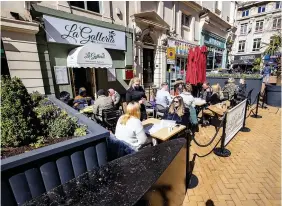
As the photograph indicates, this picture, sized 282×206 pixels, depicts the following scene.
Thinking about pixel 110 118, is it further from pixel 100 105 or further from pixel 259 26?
pixel 259 26

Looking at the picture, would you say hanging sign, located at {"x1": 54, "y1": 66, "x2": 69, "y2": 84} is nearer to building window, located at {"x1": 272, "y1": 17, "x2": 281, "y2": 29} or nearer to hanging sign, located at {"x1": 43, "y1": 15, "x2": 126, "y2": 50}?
hanging sign, located at {"x1": 43, "y1": 15, "x2": 126, "y2": 50}

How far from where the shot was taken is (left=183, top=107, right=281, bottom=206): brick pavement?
2.77 meters

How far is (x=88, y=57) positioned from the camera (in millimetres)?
7215

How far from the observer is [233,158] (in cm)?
388

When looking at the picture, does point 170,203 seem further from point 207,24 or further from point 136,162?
point 207,24

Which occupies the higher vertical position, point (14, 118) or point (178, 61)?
point (178, 61)

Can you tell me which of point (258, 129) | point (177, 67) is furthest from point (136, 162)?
point (177, 67)

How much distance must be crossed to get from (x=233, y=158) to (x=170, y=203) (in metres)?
3.16

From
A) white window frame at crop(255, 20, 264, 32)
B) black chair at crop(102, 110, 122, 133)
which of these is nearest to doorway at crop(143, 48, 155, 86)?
black chair at crop(102, 110, 122, 133)

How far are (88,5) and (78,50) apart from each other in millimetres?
2690

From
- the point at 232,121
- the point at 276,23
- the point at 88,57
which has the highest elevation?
the point at 276,23

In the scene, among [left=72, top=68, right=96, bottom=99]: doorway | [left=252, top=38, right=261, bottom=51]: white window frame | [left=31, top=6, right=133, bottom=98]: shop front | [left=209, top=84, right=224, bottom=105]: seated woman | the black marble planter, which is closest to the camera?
[left=209, top=84, right=224, bottom=105]: seated woman

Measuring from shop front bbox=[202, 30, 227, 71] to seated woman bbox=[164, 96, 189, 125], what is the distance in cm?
1353

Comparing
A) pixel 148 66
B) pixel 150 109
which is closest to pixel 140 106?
pixel 150 109
